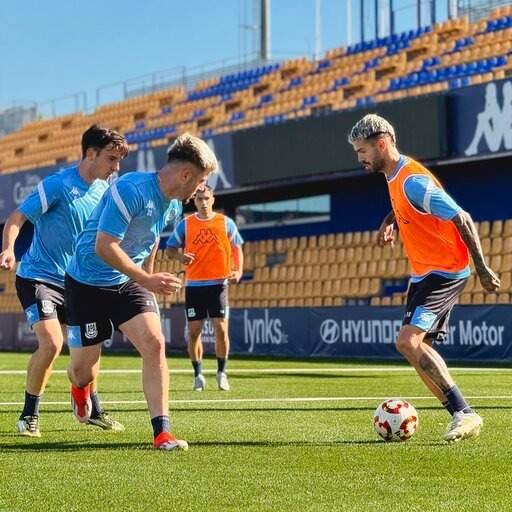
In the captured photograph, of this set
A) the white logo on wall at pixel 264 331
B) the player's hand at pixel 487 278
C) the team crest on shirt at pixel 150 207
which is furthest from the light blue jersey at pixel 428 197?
the white logo on wall at pixel 264 331

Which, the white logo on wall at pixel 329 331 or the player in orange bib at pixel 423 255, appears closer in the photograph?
the player in orange bib at pixel 423 255

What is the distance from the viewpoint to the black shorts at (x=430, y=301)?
8320mm

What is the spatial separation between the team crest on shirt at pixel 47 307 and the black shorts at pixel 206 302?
540 centimetres

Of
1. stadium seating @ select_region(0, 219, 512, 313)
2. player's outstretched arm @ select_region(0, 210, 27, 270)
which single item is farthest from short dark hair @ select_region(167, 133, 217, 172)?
stadium seating @ select_region(0, 219, 512, 313)

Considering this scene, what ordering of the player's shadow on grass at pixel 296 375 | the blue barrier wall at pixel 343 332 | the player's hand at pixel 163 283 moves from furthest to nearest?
the blue barrier wall at pixel 343 332, the player's shadow on grass at pixel 296 375, the player's hand at pixel 163 283

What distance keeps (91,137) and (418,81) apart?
2039 centimetres

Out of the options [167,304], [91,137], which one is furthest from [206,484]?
[167,304]

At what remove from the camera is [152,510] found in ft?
18.2

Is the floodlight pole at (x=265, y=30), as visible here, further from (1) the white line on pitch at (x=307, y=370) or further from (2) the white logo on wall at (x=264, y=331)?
(1) the white line on pitch at (x=307, y=370)

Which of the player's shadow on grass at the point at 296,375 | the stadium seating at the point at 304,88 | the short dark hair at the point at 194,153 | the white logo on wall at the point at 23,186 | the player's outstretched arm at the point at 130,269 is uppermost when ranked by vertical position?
the stadium seating at the point at 304,88

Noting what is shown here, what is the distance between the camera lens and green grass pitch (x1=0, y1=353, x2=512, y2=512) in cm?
580

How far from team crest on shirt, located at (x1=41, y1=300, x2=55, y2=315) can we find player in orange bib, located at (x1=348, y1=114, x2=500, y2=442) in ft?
8.70

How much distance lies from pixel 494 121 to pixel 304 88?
12355mm

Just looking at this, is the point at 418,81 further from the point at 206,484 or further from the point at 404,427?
the point at 206,484
